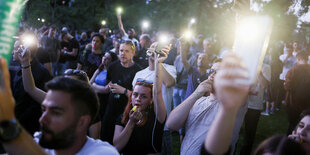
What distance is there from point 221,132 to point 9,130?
1053 mm

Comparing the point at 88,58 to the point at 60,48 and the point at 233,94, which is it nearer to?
the point at 60,48

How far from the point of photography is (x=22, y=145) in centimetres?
161

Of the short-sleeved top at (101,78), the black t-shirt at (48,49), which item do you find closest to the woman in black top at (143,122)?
the short-sleeved top at (101,78)

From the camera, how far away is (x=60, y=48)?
927 centimetres

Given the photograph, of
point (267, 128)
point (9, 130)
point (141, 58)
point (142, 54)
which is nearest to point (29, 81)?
point (9, 130)

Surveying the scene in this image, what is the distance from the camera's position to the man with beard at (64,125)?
1.63 metres

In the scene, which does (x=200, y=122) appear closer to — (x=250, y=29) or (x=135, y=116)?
(x=135, y=116)

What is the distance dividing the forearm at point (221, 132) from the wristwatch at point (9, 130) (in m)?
0.98

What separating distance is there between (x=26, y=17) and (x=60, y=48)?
4927mm

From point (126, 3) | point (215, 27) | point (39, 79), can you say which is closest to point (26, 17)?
point (39, 79)

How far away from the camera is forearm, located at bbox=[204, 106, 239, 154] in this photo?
1.33 metres

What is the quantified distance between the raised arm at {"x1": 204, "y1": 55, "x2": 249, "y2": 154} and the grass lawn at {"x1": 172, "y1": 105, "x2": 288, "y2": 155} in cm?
410

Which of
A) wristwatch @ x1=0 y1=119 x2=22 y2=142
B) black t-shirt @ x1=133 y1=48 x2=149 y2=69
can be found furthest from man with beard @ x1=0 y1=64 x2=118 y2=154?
black t-shirt @ x1=133 y1=48 x2=149 y2=69

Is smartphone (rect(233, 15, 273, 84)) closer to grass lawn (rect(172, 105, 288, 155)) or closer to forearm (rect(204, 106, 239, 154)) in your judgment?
forearm (rect(204, 106, 239, 154))
